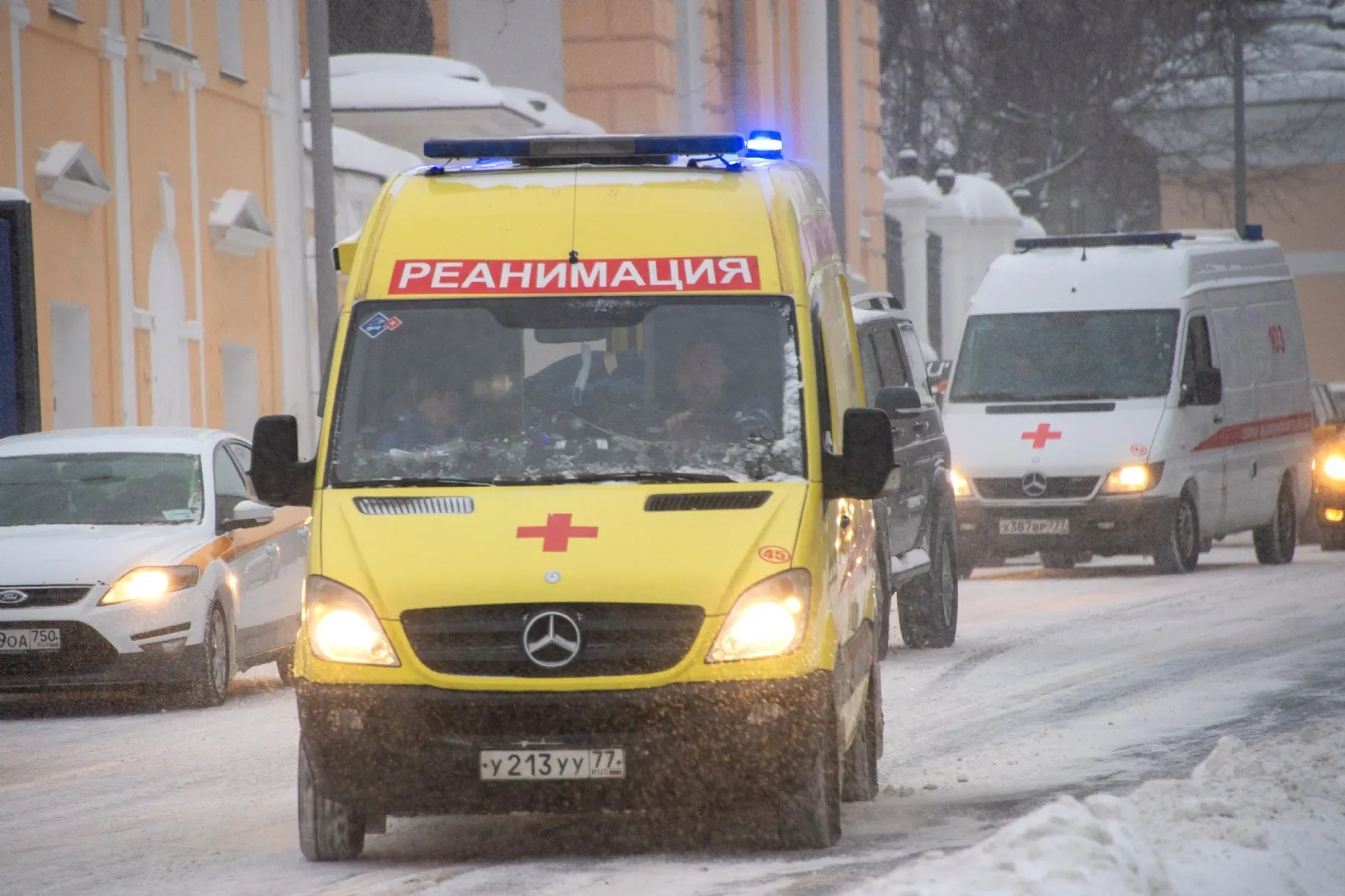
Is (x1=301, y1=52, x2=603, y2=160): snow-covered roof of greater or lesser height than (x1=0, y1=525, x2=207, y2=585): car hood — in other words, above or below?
above

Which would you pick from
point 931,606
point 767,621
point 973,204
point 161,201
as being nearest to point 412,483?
point 767,621

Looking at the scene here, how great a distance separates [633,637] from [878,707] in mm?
2380

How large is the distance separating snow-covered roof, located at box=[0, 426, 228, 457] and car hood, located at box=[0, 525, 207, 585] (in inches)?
24.7

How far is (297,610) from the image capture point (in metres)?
15.3

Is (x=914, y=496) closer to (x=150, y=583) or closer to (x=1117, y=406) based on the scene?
(x=150, y=583)

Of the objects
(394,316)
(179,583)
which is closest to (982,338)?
(179,583)

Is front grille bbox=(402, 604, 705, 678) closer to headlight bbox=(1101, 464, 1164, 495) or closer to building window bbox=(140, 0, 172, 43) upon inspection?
headlight bbox=(1101, 464, 1164, 495)

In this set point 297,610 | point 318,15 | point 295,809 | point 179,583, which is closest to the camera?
point 295,809

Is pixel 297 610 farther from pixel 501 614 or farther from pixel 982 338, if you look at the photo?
pixel 982 338

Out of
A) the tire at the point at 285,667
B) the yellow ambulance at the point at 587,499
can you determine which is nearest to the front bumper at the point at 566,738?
the yellow ambulance at the point at 587,499

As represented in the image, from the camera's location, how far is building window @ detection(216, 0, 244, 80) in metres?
27.6

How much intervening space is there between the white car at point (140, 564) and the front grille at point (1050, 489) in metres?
7.59

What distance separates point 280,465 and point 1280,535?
1642 centimetres

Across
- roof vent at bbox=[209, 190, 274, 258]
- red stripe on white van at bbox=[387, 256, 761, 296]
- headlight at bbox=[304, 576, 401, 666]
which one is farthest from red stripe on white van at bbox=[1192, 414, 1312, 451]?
headlight at bbox=[304, 576, 401, 666]
